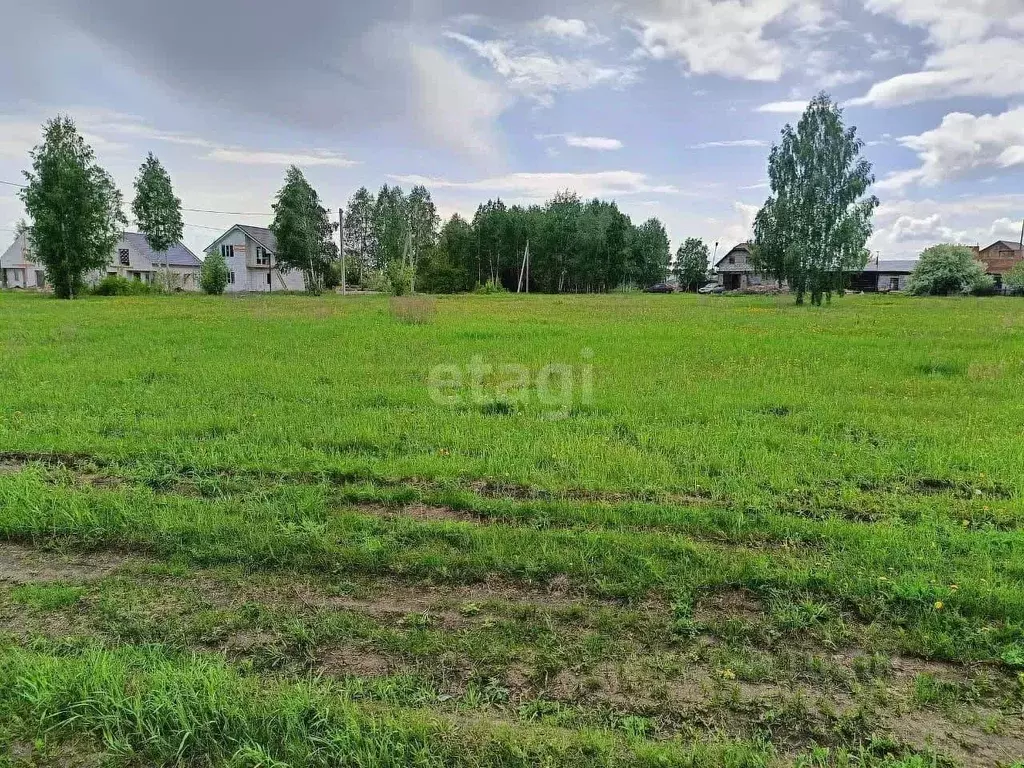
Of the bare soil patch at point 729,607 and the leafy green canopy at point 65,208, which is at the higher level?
the leafy green canopy at point 65,208

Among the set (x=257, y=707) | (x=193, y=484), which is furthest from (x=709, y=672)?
(x=193, y=484)

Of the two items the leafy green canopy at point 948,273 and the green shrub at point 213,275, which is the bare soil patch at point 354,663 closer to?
the green shrub at point 213,275

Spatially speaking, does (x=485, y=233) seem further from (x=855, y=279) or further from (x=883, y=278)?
(x=883, y=278)

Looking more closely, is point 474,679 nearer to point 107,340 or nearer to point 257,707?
point 257,707

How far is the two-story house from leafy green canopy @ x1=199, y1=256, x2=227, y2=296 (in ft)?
56.6

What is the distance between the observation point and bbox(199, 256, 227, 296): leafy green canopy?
4978cm

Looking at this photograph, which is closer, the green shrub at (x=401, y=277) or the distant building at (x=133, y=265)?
the green shrub at (x=401, y=277)

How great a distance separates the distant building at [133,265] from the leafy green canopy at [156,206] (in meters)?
3.37

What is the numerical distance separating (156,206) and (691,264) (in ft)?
215

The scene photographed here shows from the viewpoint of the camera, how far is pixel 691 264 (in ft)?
268

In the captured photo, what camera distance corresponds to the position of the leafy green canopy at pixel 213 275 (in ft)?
163

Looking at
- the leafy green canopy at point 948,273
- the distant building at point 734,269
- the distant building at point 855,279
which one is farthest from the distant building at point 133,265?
the leafy green canopy at point 948,273

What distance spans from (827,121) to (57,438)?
143 ft

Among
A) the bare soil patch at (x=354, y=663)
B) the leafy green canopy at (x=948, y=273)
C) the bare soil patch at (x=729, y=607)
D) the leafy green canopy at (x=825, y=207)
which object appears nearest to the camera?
the bare soil patch at (x=354, y=663)
